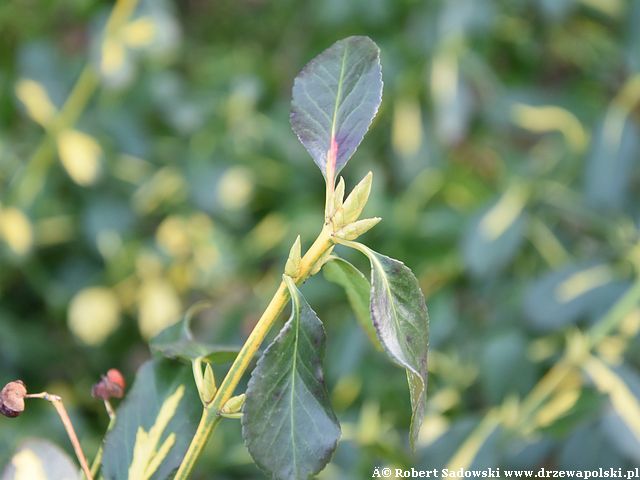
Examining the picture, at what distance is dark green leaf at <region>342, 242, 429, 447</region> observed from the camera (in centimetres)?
54

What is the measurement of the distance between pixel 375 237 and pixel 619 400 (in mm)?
696

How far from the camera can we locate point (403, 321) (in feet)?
1.90

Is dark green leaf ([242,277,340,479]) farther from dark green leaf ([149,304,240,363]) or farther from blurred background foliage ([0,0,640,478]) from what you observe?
blurred background foliage ([0,0,640,478])

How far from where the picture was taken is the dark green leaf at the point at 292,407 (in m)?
0.58

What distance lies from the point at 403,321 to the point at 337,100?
7.3 inches

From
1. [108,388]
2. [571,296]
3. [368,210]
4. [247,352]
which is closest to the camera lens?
[247,352]

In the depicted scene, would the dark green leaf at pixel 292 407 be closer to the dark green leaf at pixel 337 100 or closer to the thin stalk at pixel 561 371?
the dark green leaf at pixel 337 100

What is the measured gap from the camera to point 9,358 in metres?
1.55

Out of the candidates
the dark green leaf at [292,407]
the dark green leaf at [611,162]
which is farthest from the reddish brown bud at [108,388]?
the dark green leaf at [611,162]

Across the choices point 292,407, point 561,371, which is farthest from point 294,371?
point 561,371

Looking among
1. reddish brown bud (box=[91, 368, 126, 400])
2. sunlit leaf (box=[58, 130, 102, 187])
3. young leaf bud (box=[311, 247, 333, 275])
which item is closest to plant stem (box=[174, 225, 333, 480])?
young leaf bud (box=[311, 247, 333, 275])

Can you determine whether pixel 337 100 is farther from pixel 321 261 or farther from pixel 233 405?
pixel 233 405

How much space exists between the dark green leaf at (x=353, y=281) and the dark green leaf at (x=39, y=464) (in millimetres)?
277

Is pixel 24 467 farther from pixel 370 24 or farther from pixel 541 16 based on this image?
pixel 541 16
